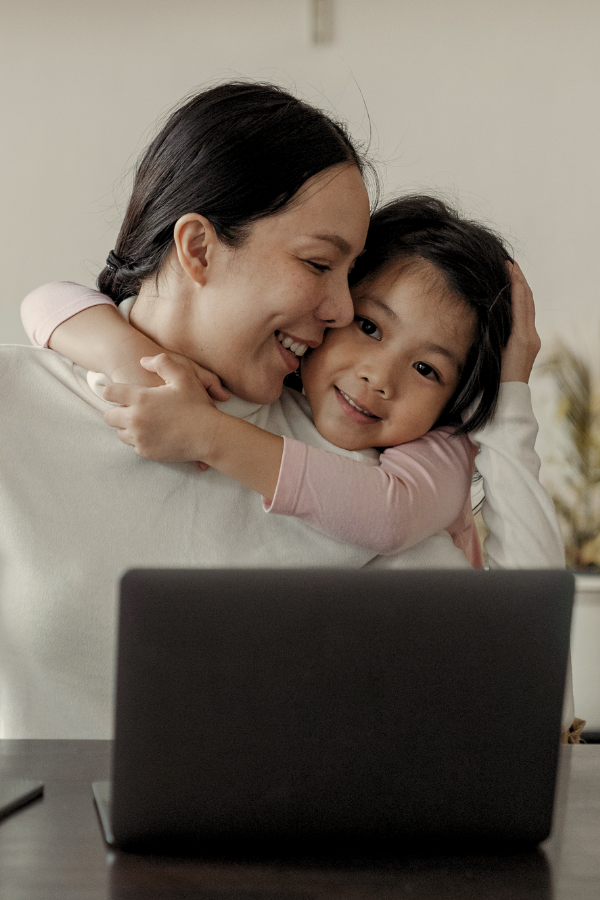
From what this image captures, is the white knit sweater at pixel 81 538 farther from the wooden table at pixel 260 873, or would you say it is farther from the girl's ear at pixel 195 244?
the wooden table at pixel 260 873

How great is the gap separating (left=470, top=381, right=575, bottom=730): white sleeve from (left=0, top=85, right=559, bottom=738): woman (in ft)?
0.35

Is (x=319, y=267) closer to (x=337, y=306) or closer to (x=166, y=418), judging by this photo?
(x=337, y=306)

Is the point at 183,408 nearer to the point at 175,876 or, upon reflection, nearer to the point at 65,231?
the point at 175,876

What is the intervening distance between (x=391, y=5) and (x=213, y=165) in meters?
3.02

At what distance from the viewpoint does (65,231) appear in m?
3.84

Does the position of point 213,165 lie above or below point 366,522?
above

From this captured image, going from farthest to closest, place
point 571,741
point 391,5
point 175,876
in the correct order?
point 391,5, point 571,741, point 175,876

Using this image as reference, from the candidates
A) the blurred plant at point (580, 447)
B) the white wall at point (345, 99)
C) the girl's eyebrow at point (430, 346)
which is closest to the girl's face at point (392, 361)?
the girl's eyebrow at point (430, 346)

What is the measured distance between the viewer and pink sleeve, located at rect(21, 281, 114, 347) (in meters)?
1.28

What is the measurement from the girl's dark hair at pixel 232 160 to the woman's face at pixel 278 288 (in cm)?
3

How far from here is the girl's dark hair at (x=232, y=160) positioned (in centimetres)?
120

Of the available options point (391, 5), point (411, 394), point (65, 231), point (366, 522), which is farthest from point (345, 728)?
point (391, 5)

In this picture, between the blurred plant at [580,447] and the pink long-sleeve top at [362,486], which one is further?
the blurred plant at [580,447]

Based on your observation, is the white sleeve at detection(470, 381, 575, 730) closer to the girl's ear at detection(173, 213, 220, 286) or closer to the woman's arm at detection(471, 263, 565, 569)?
the woman's arm at detection(471, 263, 565, 569)
